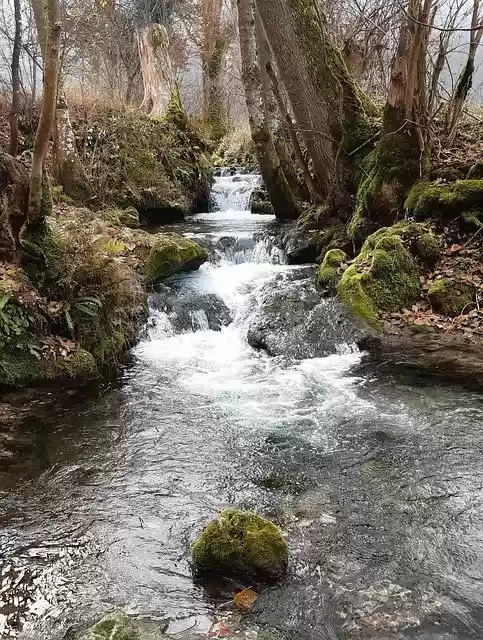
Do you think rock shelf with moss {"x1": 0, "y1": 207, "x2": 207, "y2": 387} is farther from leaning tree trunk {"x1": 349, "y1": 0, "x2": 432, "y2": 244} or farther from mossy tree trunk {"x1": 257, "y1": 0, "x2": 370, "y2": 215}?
mossy tree trunk {"x1": 257, "y1": 0, "x2": 370, "y2": 215}

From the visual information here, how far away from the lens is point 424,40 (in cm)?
855

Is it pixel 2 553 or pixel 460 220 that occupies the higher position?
pixel 460 220

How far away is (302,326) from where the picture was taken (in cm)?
806

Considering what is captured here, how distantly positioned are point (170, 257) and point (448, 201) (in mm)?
4564

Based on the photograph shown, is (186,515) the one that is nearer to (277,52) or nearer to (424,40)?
(424,40)

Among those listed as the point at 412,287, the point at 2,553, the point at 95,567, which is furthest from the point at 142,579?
the point at 412,287

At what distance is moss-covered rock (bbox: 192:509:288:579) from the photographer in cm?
347

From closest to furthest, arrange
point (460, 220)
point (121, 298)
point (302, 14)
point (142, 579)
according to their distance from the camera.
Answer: point (142, 579) → point (121, 298) → point (460, 220) → point (302, 14)

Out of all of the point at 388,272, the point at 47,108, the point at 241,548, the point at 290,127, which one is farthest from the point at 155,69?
the point at 241,548

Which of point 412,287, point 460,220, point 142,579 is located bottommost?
point 142,579

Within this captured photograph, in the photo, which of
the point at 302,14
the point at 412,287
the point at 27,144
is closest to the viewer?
the point at 412,287

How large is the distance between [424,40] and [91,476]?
7863 mm

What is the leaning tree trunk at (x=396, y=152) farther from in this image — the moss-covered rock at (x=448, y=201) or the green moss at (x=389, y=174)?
the moss-covered rock at (x=448, y=201)

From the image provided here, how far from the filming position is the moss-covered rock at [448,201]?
28.6 feet
